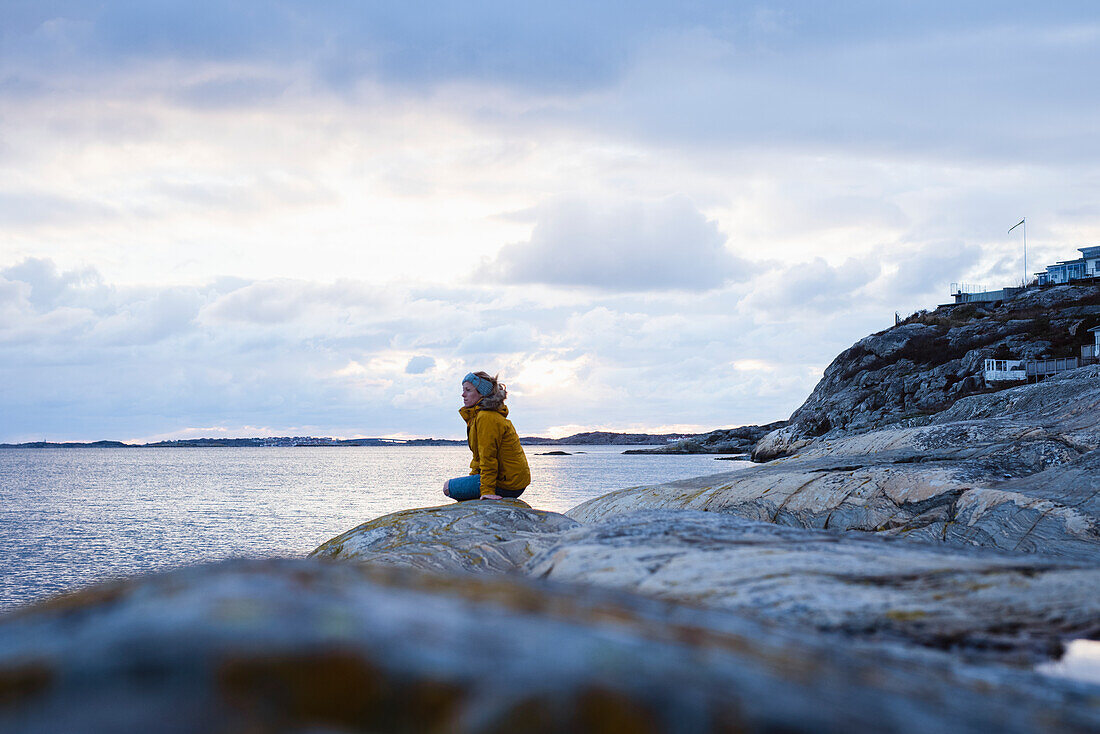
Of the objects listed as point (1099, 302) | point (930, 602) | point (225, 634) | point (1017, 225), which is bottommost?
point (930, 602)

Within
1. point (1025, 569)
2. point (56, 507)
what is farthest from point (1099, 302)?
point (56, 507)

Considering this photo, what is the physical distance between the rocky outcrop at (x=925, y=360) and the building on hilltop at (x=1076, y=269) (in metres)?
13.8

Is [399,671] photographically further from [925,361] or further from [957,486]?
[925,361]

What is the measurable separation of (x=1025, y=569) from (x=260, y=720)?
3162 millimetres

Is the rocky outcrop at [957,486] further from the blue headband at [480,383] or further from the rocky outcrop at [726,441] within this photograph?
the rocky outcrop at [726,441]

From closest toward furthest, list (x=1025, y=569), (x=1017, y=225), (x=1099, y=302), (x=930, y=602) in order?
(x=930, y=602)
(x=1025, y=569)
(x=1099, y=302)
(x=1017, y=225)

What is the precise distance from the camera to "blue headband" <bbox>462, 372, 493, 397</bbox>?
10156 millimetres

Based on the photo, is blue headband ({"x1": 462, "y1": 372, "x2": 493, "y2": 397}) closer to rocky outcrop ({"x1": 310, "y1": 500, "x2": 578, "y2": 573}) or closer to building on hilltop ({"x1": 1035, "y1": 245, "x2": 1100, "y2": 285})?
rocky outcrop ({"x1": 310, "y1": 500, "x2": 578, "y2": 573})

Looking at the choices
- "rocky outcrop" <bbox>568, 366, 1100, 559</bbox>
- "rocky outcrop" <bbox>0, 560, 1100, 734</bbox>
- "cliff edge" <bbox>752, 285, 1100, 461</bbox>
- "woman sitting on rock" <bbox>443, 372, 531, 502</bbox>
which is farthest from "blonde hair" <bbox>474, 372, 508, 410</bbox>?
"cliff edge" <bbox>752, 285, 1100, 461</bbox>

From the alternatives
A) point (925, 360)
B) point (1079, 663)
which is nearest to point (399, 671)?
point (1079, 663)

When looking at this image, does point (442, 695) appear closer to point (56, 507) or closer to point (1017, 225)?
point (56, 507)

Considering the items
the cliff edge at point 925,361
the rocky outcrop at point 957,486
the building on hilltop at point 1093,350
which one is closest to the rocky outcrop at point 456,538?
the rocky outcrop at point 957,486

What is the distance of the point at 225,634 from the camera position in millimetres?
1388

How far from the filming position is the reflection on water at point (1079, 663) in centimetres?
219
